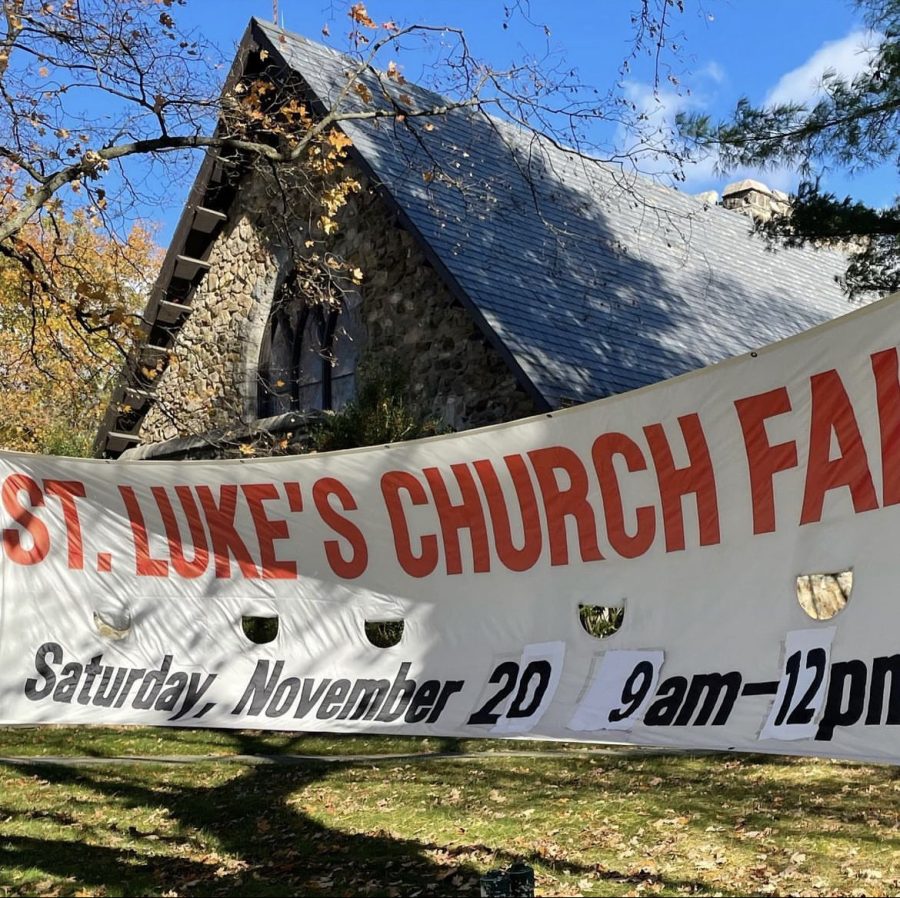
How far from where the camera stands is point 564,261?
14.1 meters

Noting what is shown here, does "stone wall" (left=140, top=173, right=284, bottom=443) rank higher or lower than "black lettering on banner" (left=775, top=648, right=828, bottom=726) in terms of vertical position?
higher

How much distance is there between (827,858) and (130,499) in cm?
457

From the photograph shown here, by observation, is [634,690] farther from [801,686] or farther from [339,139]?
[339,139]

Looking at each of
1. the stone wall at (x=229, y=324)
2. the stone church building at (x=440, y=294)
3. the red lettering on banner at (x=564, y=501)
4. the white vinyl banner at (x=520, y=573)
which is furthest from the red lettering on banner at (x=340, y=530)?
the stone wall at (x=229, y=324)

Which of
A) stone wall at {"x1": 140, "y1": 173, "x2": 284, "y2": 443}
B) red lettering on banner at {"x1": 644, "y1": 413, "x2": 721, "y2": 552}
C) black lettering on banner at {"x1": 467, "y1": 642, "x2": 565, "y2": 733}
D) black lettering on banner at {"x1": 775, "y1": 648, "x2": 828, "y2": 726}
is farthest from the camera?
stone wall at {"x1": 140, "y1": 173, "x2": 284, "y2": 443}

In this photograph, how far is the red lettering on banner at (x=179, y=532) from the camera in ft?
21.4

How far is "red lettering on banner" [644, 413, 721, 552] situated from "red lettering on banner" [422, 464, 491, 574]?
3.43ft

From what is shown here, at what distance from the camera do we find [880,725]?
13.4 feet

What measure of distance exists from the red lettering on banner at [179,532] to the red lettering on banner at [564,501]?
2170 mm

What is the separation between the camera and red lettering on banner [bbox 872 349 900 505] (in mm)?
4180

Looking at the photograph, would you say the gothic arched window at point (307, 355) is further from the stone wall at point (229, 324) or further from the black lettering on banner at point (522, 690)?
the black lettering on banner at point (522, 690)

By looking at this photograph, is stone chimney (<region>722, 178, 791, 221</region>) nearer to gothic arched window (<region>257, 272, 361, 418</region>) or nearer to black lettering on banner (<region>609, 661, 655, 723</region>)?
gothic arched window (<region>257, 272, 361, 418</region>)

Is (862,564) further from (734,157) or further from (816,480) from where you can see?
(734,157)

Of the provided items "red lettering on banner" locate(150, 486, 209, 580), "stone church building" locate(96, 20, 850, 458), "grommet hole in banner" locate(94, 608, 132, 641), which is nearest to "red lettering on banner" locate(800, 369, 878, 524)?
"red lettering on banner" locate(150, 486, 209, 580)
